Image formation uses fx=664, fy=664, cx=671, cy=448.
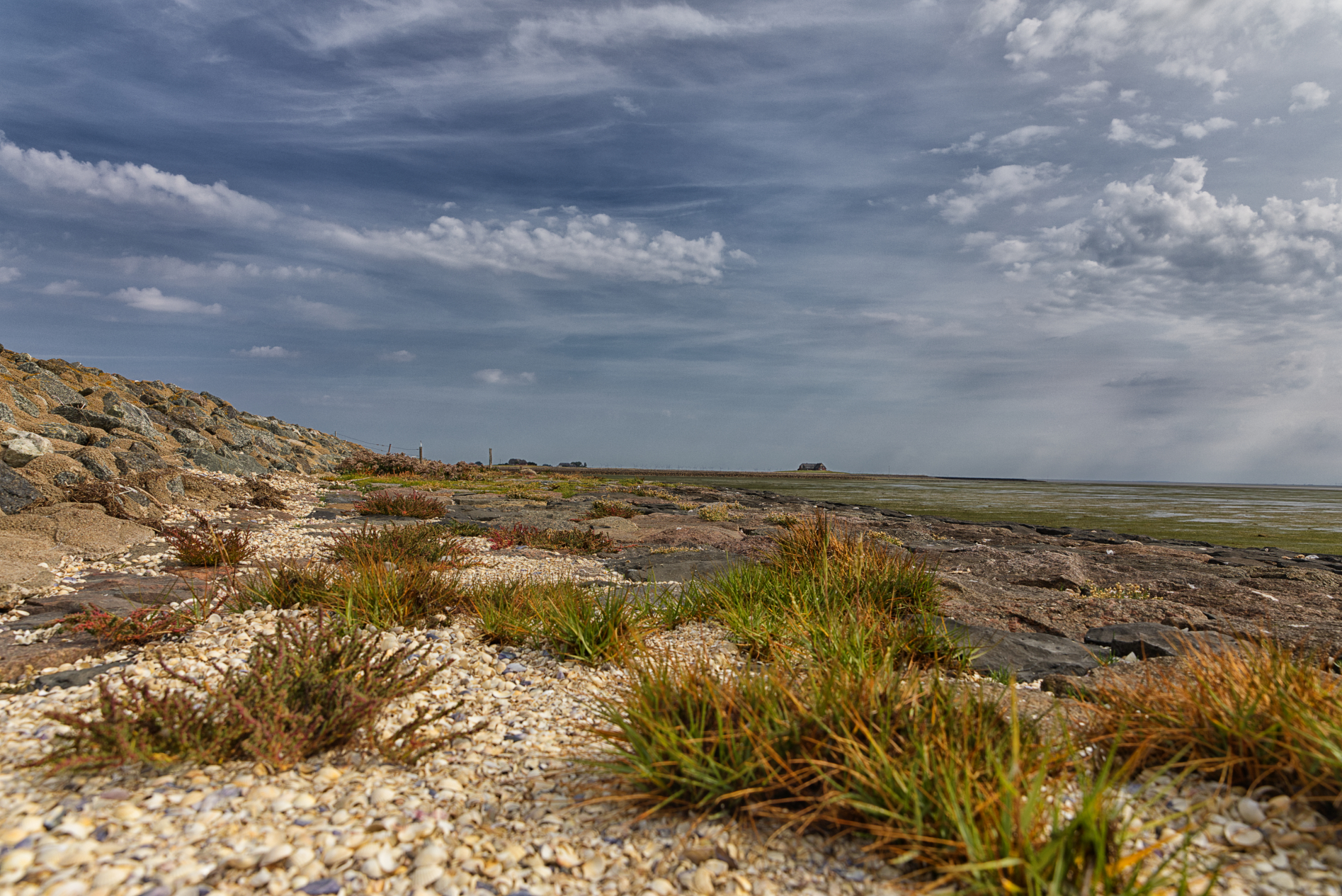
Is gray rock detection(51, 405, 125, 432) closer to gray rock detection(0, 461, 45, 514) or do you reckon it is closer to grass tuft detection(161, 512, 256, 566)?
gray rock detection(0, 461, 45, 514)

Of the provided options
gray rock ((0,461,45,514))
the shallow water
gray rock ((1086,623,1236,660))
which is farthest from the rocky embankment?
the shallow water

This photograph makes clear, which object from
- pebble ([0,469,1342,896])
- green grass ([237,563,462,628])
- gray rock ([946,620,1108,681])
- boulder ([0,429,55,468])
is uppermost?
boulder ([0,429,55,468])

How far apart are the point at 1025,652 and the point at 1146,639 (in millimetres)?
1245

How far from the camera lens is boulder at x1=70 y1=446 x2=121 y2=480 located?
11516mm

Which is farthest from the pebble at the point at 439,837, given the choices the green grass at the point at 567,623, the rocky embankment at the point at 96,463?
the rocky embankment at the point at 96,463

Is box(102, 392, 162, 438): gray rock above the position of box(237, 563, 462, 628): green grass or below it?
above

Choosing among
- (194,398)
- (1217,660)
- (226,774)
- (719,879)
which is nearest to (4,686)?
(226,774)

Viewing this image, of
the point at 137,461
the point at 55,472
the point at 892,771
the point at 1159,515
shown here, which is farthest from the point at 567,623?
the point at 1159,515

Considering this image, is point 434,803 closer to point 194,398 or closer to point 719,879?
point 719,879

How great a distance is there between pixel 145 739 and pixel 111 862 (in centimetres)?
70

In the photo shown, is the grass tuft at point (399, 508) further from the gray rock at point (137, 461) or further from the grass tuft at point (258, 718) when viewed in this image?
the grass tuft at point (258, 718)

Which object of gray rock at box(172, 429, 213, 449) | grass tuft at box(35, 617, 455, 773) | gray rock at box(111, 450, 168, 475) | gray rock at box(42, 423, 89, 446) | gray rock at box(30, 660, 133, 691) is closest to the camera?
grass tuft at box(35, 617, 455, 773)

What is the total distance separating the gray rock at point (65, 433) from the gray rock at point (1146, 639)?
58.5ft

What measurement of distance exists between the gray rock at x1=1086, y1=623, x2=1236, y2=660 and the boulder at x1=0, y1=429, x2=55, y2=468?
1495 centimetres
